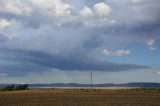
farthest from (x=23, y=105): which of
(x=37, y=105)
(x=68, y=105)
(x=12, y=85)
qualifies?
(x=12, y=85)

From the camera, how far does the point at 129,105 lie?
42.2m

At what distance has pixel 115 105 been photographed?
1681 inches

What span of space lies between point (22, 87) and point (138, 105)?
92675 millimetres

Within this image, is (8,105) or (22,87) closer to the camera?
(8,105)

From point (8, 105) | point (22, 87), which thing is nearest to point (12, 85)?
point (22, 87)

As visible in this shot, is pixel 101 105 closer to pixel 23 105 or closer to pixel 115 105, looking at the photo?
pixel 115 105

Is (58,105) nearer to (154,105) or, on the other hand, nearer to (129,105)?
(129,105)

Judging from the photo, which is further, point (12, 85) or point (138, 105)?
point (12, 85)

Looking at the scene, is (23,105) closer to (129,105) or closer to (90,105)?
(90,105)

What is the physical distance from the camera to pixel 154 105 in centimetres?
4209

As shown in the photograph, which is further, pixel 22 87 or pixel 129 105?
pixel 22 87

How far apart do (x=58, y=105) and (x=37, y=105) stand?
2478 millimetres

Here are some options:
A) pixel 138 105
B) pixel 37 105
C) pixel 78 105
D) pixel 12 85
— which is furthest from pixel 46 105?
pixel 12 85

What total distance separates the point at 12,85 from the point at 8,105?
282ft
